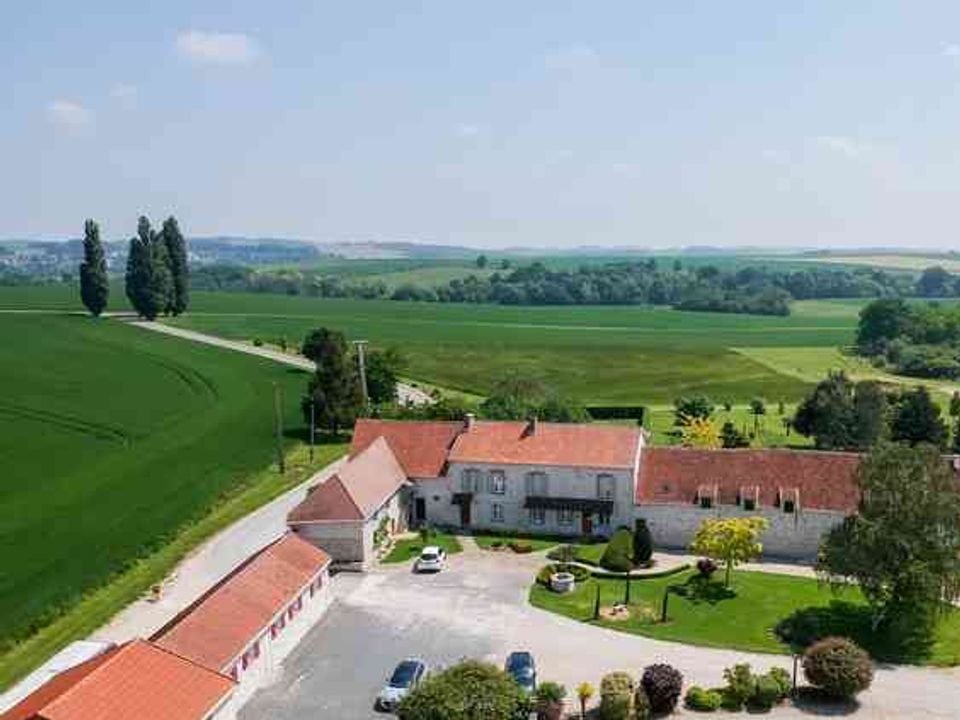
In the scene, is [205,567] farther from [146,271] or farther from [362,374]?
[146,271]

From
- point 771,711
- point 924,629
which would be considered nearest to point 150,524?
point 771,711

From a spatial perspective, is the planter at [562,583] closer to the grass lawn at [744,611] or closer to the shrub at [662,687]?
the grass lawn at [744,611]

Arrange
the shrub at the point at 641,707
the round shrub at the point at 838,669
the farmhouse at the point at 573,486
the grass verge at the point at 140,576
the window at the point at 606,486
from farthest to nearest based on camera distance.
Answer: the window at the point at 606,486 < the farmhouse at the point at 573,486 < the grass verge at the point at 140,576 < the round shrub at the point at 838,669 < the shrub at the point at 641,707

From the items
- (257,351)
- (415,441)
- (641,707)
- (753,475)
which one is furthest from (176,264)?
(641,707)

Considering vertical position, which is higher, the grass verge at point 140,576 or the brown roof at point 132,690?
the brown roof at point 132,690

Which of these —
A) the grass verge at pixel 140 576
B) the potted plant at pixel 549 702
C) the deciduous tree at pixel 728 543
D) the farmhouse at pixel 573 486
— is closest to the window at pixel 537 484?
the farmhouse at pixel 573 486

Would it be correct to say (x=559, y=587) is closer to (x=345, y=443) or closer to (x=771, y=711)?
(x=771, y=711)
